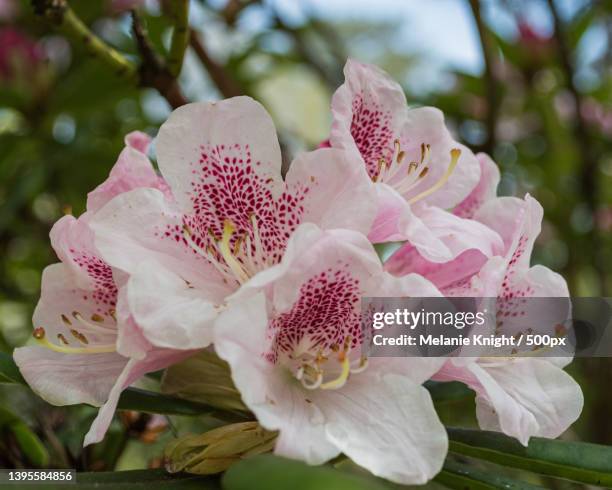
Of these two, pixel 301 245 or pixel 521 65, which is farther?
pixel 521 65

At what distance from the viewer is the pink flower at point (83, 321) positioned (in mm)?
767

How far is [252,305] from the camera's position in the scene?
0.64m

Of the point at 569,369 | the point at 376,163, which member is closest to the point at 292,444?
the point at 376,163

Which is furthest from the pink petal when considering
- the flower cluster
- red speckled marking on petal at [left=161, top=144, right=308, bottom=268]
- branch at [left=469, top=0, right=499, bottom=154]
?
branch at [left=469, top=0, right=499, bottom=154]

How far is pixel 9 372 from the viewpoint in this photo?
0.79 metres

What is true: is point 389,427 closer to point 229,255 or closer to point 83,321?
point 229,255

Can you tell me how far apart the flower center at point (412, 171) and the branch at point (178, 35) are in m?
0.32

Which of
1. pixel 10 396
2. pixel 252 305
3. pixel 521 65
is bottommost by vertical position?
pixel 10 396

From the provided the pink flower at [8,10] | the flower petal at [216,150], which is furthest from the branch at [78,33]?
the pink flower at [8,10]

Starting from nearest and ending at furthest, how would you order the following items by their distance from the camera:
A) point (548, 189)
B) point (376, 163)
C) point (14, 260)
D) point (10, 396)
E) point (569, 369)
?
point (376, 163), point (10, 396), point (569, 369), point (14, 260), point (548, 189)

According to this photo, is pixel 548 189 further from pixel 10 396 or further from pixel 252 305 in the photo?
pixel 252 305

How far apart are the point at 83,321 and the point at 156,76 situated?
15.4 inches

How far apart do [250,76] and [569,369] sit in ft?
3.68

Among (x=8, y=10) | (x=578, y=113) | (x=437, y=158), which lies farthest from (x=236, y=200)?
(x=8, y=10)
